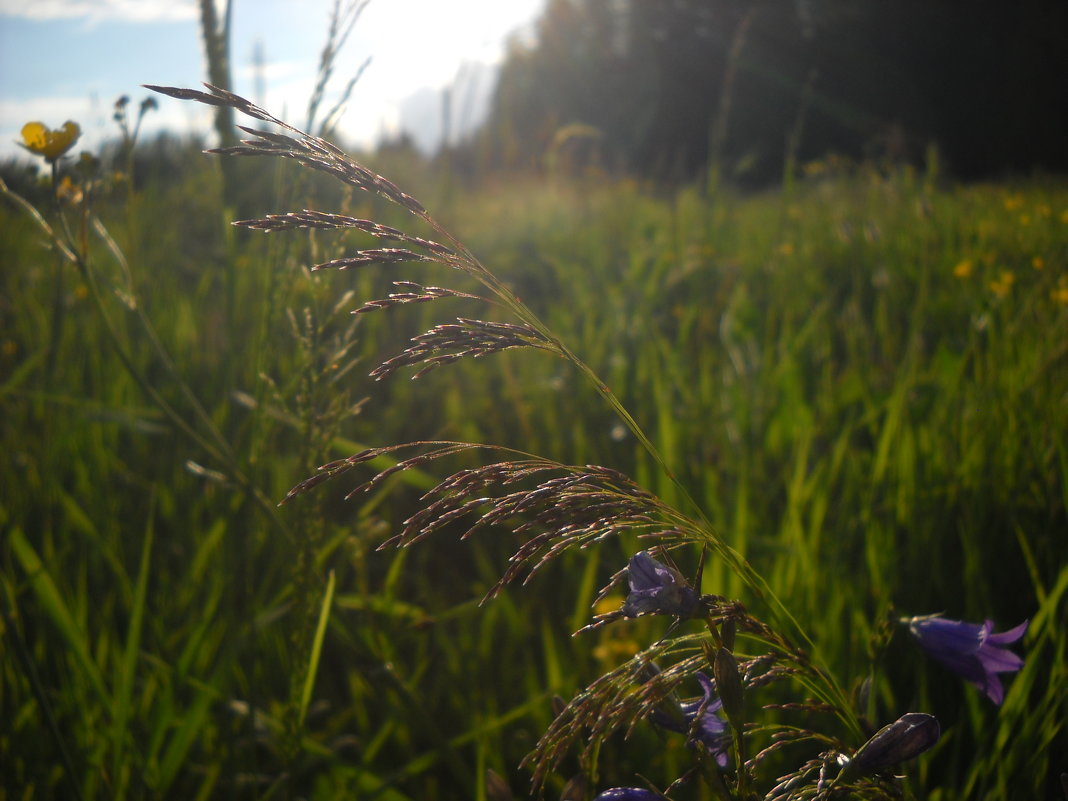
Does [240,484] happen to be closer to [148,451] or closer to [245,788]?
[245,788]

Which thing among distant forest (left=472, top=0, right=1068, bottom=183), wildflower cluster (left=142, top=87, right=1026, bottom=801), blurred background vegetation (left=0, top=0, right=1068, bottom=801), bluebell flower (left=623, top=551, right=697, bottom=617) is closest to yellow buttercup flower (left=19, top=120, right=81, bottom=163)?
blurred background vegetation (left=0, top=0, right=1068, bottom=801)

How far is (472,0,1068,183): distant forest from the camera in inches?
582

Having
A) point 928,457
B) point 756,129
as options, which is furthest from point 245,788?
point 756,129

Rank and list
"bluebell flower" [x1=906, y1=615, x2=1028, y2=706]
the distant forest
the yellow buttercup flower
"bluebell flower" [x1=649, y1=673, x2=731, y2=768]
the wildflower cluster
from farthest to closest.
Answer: the distant forest, the yellow buttercup flower, "bluebell flower" [x1=906, y1=615, x2=1028, y2=706], "bluebell flower" [x1=649, y1=673, x2=731, y2=768], the wildflower cluster

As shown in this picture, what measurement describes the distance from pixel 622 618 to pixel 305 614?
1.48 ft

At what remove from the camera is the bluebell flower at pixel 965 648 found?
679mm

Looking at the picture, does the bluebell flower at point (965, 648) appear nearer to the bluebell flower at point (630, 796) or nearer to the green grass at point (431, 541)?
the green grass at point (431, 541)

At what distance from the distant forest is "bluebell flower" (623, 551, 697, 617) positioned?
39.6 ft

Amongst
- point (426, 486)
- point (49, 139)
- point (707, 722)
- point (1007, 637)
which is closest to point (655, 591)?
point (707, 722)

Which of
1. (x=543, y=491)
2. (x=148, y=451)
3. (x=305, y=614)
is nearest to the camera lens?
(x=543, y=491)

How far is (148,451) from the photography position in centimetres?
209

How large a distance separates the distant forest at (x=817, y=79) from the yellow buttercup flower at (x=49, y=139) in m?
11.5

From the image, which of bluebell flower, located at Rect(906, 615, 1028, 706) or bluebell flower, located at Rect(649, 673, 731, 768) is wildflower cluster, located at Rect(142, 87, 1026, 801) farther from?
bluebell flower, located at Rect(906, 615, 1028, 706)

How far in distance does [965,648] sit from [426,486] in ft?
4.11
